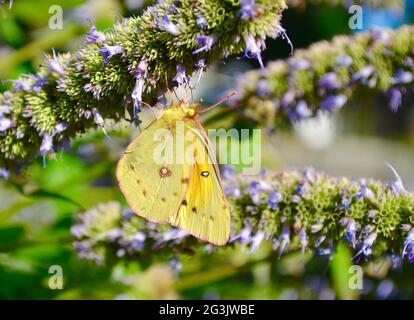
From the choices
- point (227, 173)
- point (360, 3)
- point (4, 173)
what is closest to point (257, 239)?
point (227, 173)

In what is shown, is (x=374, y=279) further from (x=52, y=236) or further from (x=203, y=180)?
(x=52, y=236)

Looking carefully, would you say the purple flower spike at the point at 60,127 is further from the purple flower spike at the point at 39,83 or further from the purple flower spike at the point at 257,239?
the purple flower spike at the point at 257,239


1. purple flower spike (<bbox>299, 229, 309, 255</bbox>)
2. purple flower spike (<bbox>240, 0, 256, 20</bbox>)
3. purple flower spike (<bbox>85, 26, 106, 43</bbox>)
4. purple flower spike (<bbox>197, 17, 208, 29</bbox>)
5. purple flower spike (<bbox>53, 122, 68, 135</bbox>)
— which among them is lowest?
purple flower spike (<bbox>299, 229, 309, 255</bbox>)

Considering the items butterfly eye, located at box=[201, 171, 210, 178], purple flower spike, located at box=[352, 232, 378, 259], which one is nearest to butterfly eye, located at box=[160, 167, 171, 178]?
butterfly eye, located at box=[201, 171, 210, 178]

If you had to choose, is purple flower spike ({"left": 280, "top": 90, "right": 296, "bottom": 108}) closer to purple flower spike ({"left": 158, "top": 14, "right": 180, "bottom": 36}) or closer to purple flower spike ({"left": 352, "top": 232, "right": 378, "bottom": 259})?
purple flower spike ({"left": 352, "top": 232, "right": 378, "bottom": 259})

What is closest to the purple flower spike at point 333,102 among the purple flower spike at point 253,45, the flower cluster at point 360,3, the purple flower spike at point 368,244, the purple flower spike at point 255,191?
the flower cluster at point 360,3
